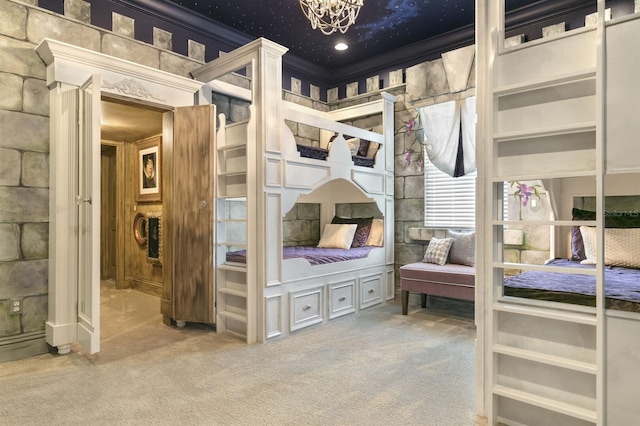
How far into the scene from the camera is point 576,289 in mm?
1937

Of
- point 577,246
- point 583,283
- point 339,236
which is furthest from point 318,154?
point 583,283

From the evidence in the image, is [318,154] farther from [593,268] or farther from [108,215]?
[108,215]

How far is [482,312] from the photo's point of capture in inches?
80.6

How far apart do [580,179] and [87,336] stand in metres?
4.21

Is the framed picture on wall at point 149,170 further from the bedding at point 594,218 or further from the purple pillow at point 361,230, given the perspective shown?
the bedding at point 594,218

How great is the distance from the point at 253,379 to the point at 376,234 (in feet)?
8.96

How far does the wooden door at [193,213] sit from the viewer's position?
3.65 meters

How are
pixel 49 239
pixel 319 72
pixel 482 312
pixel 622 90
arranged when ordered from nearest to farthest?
pixel 622 90 < pixel 482 312 < pixel 49 239 < pixel 319 72

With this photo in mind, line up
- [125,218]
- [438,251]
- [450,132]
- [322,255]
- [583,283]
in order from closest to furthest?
[583,283] < [322,255] < [438,251] < [450,132] < [125,218]

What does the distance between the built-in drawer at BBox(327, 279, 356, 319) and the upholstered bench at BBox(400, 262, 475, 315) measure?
55cm

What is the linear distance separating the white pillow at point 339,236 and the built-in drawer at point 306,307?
3.15ft

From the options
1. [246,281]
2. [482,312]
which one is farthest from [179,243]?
[482,312]

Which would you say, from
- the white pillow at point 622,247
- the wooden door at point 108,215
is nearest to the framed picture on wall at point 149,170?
the wooden door at point 108,215

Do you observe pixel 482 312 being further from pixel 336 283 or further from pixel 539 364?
pixel 336 283
